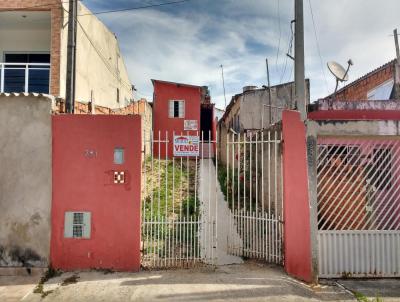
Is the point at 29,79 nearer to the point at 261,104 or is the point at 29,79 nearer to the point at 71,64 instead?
the point at 71,64

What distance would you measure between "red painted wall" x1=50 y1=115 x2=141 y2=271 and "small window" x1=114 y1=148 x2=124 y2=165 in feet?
0.21

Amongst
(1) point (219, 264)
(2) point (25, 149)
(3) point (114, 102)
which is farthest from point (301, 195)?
(3) point (114, 102)

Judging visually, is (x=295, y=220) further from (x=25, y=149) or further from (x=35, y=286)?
(x=25, y=149)

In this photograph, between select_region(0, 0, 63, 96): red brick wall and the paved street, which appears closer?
the paved street

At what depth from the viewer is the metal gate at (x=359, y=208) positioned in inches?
246

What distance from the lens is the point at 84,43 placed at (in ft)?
42.8

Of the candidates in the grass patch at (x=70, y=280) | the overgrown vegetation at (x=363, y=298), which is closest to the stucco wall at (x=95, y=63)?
the grass patch at (x=70, y=280)

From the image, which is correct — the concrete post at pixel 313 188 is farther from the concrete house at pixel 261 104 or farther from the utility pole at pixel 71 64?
the concrete house at pixel 261 104

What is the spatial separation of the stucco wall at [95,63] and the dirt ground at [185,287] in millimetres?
6496

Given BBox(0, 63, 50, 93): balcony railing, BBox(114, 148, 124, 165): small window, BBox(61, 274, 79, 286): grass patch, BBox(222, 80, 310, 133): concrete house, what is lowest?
BBox(61, 274, 79, 286): grass patch

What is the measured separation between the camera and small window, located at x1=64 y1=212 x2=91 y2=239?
633 centimetres

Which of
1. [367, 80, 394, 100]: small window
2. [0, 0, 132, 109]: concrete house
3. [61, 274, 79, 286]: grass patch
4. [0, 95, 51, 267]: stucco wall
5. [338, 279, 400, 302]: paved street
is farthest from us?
[367, 80, 394, 100]: small window

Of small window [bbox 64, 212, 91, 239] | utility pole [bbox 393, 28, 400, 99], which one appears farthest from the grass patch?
utility pole [bbox 393, 28, 400, 99]

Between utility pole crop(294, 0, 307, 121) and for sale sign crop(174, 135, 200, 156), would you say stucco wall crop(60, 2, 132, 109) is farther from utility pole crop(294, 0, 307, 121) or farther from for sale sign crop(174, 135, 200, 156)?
utility pole crop(294, 0, 307, 121)
